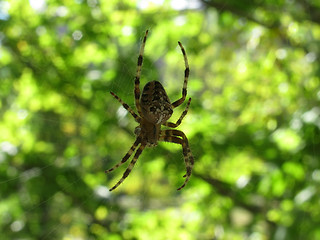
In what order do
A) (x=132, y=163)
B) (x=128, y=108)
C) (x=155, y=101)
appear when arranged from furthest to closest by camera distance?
1. (x=132, y=163)
2. (x=128, y=108)
3. (x=155, y=101)

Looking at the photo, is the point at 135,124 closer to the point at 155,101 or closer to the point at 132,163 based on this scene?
the point at 132,163

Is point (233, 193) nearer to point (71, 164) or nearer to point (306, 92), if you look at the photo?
point (306, 92)

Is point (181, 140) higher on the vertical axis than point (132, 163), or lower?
higher

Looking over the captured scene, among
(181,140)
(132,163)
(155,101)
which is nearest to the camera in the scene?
(155,101)

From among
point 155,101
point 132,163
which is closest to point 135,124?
point 132,163

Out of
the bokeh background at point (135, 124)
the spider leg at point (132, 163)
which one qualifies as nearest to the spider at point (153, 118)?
the spider leg at point (132, 163)

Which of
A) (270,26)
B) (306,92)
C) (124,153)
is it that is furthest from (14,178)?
(270,26)

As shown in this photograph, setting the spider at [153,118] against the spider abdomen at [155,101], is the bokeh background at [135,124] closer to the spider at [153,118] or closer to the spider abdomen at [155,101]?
the spider at [153,118]
